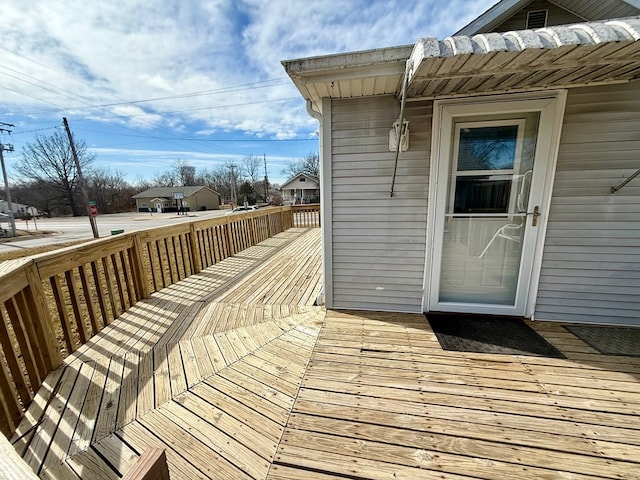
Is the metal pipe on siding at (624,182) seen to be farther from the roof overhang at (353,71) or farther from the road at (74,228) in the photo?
the road at (74,228)

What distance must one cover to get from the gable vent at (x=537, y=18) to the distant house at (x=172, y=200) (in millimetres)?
40620

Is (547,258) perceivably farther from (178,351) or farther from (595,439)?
(178,351)

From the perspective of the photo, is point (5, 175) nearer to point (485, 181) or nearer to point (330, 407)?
point (330, 407)

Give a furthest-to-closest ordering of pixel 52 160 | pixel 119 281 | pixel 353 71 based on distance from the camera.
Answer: pixel 52 160
pixel 119 281
pixel 353 71

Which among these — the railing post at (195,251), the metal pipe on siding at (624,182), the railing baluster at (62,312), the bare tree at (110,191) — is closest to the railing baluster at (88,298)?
the railing baluster at (62,312)

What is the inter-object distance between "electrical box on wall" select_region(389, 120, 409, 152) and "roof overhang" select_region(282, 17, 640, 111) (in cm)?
25

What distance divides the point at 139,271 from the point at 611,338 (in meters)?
4.66

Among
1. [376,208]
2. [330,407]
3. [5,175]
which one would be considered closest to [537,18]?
[376,208]

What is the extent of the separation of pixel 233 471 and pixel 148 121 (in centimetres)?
3162

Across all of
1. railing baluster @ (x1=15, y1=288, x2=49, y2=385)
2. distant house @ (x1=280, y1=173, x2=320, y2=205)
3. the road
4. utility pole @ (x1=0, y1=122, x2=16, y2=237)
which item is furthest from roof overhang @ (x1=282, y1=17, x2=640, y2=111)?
distant house @ (x1=280, y1=173, x2=320, y2=205)

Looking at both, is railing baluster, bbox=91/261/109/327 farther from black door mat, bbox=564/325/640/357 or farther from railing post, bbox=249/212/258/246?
black door mat, bbox=564/325/640/357

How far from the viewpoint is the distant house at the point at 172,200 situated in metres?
39.1

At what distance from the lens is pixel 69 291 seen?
82.1 inches

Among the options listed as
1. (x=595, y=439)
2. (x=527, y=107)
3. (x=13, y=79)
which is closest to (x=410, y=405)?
(x=595, y=439)
